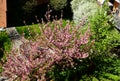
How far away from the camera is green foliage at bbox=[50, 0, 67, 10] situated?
793 inches

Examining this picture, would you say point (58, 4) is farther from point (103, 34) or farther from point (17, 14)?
point (103, 34)

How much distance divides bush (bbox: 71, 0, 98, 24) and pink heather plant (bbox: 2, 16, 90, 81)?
556 centimetres

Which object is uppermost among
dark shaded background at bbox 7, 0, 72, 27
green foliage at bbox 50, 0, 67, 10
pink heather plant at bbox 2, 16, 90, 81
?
green foliage at bbox 50, 0, 67, 10

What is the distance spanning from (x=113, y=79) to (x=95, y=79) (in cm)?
82

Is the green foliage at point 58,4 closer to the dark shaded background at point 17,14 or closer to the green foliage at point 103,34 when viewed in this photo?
the dark shaded background at point 17,14

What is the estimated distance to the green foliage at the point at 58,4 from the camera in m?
20.1

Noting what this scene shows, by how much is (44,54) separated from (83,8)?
22.7ft

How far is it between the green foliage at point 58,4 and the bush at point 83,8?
1.27m

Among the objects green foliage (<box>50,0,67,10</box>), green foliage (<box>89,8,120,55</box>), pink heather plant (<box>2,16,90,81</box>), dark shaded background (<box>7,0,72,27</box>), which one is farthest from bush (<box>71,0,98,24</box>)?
pink heather plant (<box>2,16,90,81</box>)

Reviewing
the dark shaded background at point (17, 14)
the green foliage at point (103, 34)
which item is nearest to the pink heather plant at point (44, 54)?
the green foliage at point (103, 34)

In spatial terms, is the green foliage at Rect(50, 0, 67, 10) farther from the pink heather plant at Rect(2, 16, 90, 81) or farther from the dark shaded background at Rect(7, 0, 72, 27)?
the pink heather plant at Rect(2, 16, 90, 81)

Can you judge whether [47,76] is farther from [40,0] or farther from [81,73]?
[40,0]

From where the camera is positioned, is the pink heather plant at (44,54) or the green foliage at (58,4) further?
the green foliage at (58,4)

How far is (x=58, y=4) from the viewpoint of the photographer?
2028cm
